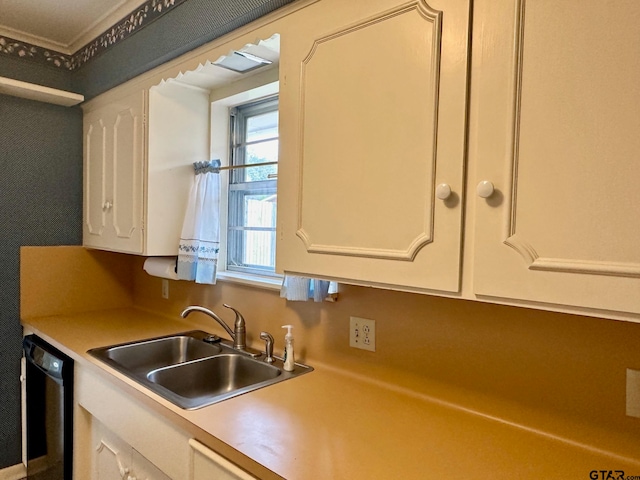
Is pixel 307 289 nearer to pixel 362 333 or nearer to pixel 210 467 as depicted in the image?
pixel 362 333

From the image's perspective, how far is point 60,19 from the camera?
2.19 metres

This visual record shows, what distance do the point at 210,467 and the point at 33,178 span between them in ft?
6.90

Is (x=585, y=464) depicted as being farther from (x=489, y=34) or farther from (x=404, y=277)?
(x=489, y=34)

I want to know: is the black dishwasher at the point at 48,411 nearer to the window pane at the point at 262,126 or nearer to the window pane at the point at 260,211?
the window pane at the point at 260,211

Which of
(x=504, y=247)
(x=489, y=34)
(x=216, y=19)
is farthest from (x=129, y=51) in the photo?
(x=504, y=247)

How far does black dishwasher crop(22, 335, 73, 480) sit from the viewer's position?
1774 mm

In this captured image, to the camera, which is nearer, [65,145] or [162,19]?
[162,19]

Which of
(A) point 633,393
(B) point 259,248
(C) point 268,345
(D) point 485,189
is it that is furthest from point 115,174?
(A) point 633,393

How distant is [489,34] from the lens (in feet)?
2.83

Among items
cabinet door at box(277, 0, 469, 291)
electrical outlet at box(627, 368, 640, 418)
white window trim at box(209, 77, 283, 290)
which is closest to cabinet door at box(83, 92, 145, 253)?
white window trim at box(209, 77, 283, 290)

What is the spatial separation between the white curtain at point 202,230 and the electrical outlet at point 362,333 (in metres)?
0.78

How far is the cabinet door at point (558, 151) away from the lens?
715mm

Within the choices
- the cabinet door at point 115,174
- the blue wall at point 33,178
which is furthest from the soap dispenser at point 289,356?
the blue wall at point 33,178

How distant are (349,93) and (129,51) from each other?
143 cm
